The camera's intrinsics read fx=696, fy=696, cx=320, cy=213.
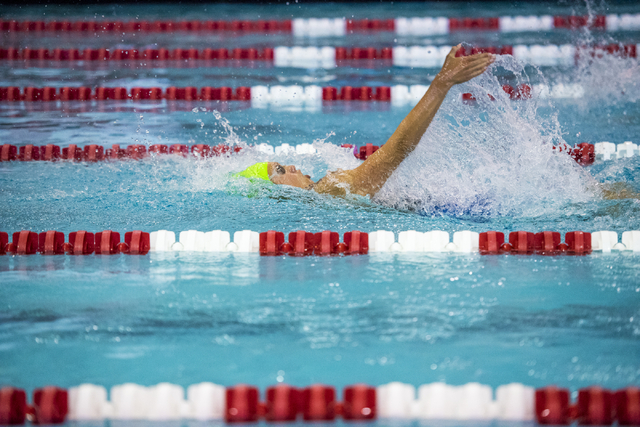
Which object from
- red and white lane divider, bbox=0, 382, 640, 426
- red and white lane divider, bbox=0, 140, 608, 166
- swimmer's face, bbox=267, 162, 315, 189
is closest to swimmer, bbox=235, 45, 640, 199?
swimmer's face, bbox=267, 162, 315, 189

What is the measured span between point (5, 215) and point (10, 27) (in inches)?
223

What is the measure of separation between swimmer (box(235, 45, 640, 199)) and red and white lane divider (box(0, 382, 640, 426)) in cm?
166

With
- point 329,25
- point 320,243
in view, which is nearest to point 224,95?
point 329,25

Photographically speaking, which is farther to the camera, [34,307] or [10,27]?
[10,27]

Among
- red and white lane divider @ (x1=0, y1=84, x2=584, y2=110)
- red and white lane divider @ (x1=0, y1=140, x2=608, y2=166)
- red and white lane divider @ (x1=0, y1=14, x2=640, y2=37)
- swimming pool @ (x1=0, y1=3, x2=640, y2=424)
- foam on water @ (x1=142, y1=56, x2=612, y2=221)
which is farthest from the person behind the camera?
red and white lane divider @ (x1=0, y1=14, x2=640, y2=37)

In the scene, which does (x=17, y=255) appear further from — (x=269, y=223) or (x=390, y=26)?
(x=390, y=26)

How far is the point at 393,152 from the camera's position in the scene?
11.5 ft

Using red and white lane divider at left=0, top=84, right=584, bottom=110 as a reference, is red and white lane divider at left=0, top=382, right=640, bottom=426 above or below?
below

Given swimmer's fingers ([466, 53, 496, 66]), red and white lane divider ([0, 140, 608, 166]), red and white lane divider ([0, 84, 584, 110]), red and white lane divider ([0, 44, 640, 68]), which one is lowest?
red and white lane divider ([0, 140, 608, 166])

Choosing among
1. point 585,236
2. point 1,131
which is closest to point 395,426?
point 585,236

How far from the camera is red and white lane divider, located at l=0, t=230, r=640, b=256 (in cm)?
335

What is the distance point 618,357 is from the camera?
6.89 feet

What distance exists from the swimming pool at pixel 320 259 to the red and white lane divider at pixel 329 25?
125cm

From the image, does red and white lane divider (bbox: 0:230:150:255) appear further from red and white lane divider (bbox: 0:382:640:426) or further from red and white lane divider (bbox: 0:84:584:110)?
red and white lane divider (bbox: 0:84:584:110)
